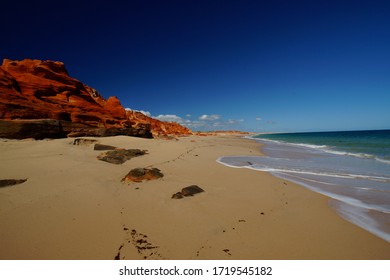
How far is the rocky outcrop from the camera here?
1191cm

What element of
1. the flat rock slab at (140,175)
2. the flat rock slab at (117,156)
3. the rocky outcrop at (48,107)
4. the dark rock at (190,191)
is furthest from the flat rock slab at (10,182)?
the rocky outcrop at (48,107)

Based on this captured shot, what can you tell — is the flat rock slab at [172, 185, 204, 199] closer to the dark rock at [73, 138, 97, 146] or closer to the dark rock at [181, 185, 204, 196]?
the dark rock at [181, 185, 204, 196]

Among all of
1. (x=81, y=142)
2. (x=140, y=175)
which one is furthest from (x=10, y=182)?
(x=81, y=142)

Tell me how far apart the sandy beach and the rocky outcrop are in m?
7.29

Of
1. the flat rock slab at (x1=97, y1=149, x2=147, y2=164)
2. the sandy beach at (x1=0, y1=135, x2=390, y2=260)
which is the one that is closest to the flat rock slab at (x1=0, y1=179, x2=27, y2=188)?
the sandy beach at (x1=0, y1=135, x2=390, y2=260)

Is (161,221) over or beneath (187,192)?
beneath

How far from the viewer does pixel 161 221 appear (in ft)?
11.6

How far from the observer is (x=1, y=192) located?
4.21 metres

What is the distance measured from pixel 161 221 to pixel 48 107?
16.2m

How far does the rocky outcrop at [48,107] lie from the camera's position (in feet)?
39.1

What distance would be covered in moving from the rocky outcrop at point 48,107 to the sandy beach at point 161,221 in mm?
7289

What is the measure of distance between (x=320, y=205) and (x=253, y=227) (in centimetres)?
240

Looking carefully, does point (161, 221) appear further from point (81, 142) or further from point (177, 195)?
point (81, 142)

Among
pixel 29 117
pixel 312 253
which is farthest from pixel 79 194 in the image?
pixel 29 117
